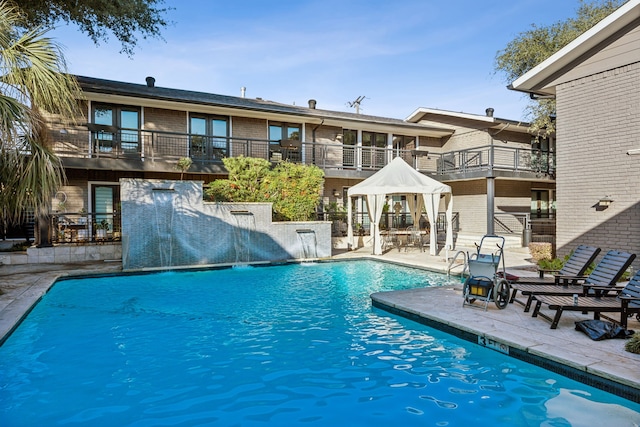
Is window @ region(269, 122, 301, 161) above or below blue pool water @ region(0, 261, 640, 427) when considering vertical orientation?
above

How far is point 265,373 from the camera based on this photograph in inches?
186

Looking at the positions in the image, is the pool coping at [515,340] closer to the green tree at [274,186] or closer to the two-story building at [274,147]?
the green tree at [274,186]

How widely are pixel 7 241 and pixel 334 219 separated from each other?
12.7 metres

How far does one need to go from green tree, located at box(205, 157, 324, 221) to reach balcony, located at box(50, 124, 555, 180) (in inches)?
87.3

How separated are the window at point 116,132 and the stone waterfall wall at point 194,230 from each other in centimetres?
450

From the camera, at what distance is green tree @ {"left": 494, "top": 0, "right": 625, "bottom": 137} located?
1802cm

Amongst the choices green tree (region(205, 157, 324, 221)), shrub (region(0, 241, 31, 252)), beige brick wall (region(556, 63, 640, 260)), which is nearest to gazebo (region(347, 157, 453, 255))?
green tree (region(205, 157, 324, 221))

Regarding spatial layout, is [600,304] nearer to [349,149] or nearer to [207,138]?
[207,138]

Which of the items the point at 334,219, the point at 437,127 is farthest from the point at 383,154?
the point at 334,219

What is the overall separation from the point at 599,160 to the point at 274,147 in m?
12.0

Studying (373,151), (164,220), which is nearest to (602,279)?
(164,220)

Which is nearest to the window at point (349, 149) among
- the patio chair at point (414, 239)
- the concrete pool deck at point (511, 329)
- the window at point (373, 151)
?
the window at point (373, 151)

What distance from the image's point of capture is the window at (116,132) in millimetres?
14992

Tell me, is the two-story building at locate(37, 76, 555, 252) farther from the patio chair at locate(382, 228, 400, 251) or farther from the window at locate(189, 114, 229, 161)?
the patio chair at locate(382, 228, 400, 251)
